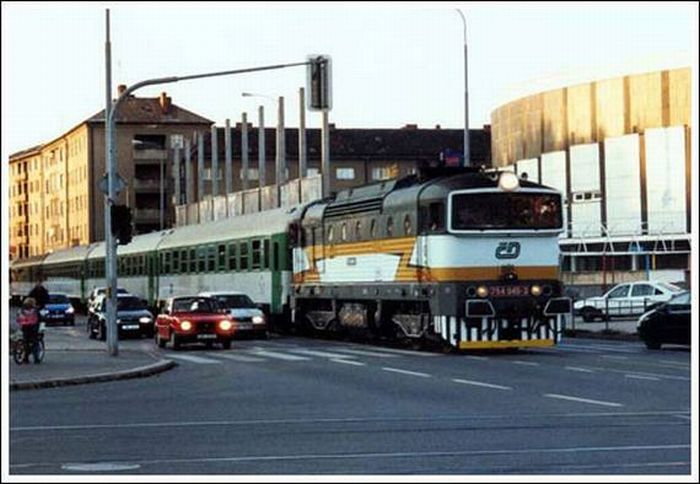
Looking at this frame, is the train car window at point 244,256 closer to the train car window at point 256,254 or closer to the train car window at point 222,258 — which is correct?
the train car window at point 256,254

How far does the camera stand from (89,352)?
36.8 m

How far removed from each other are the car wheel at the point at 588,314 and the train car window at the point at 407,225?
955 inches

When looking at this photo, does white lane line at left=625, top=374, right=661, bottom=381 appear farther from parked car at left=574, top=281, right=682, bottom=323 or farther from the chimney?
the chimney

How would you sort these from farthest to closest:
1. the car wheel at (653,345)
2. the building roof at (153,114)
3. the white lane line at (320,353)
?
the building roof at (153,114)
the car wheel at (653,345)
the white lane line at (320,353)

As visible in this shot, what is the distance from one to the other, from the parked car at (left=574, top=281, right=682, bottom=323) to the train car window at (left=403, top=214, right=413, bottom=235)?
2402 centimetres

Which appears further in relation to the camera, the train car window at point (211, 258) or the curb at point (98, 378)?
the train car window at point (211, 258)

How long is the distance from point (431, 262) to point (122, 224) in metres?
7.14

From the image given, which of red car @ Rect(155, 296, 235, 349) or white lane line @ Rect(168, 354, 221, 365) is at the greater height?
red car @ Rect(155, 296, 235, 349)

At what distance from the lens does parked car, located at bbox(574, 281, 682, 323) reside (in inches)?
2266

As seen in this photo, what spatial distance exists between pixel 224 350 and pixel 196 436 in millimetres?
22282

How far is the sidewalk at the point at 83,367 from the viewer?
26438 millimetres

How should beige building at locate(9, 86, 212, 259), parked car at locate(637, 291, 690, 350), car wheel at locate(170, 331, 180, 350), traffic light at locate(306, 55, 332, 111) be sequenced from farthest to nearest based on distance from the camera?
beige building at locate(9, 86, 212, 259), car wheel at locate(170, 331, 180, 350), parked car at locate(637, 291, 690, 350), traffic light at locate(306, 55, 332, 111)

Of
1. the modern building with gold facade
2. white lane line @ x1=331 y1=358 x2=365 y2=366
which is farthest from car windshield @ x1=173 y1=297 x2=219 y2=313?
the modern building with gold facade

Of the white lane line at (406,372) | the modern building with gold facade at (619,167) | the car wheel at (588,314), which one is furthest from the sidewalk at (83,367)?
the modern building with gold facade at (619,167)
